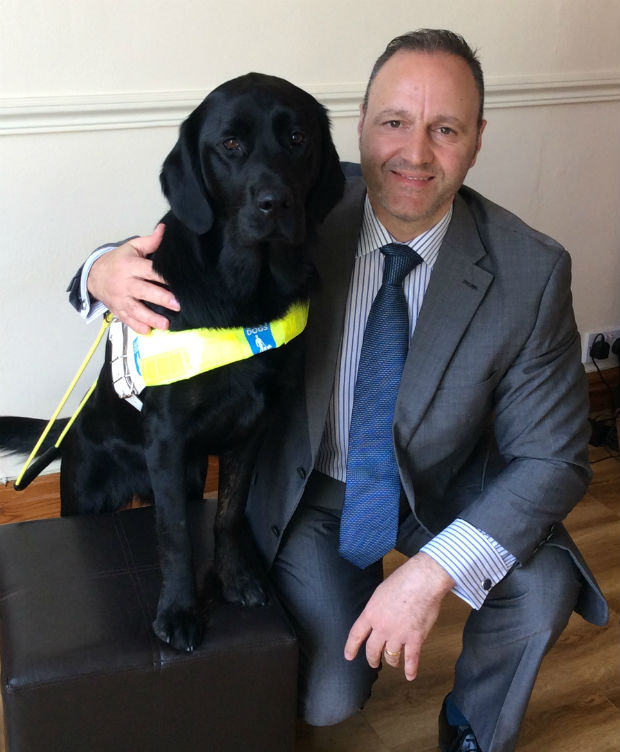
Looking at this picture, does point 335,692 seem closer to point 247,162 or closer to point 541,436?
point 541,436

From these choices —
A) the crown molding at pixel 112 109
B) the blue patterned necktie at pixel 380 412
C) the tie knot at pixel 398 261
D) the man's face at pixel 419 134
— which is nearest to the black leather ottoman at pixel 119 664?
the blue patterned necktie at pixel 380 412

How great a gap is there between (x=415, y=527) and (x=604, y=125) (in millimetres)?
1610

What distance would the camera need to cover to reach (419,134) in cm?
141

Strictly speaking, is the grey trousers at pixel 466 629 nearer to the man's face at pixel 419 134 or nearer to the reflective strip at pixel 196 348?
the reflective strip at pixel 196 348

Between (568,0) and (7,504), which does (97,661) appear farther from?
(568,0)

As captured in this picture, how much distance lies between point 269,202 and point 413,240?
0.38m

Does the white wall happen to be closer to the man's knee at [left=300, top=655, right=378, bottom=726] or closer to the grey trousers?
the grey trousers

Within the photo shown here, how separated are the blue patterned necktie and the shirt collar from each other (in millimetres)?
18

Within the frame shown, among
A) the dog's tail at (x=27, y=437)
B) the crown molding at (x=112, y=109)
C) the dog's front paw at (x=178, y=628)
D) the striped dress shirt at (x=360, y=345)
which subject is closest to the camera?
the dog's front paw at (x=178, y=628)

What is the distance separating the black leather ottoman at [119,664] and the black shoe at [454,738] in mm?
322

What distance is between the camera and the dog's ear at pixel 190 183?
1213mm

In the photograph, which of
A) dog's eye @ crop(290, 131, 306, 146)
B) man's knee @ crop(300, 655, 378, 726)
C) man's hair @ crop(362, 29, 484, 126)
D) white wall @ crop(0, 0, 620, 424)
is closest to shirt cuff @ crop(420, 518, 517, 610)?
man's knee @ crop(300, 655, 378, 726)

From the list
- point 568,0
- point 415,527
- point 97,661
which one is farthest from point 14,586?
point 568,0

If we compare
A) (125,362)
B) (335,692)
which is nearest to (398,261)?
(125,362)
